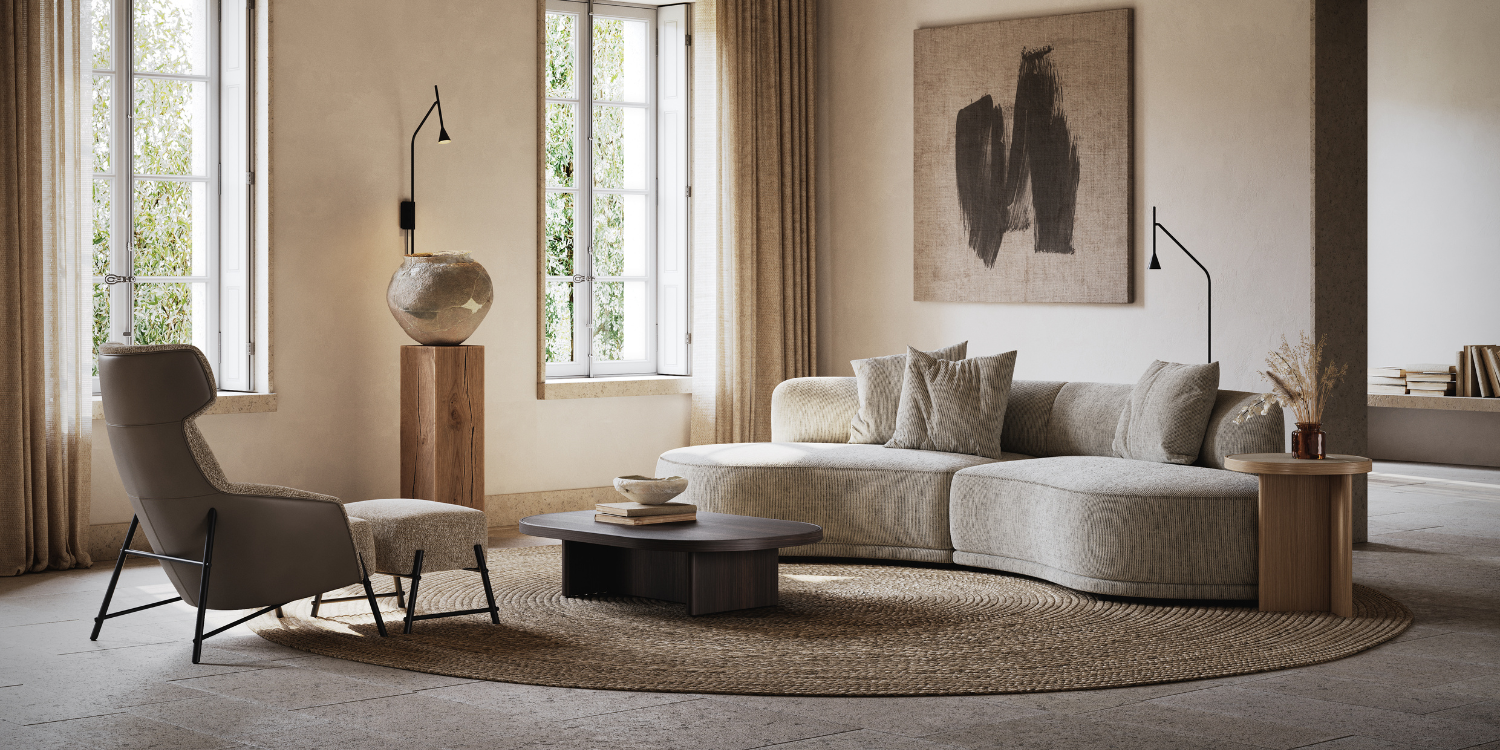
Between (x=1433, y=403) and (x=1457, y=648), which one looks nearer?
(x=1457, y=648)

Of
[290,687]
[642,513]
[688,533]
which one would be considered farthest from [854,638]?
[290,687]

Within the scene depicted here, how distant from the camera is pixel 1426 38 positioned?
9.31 m

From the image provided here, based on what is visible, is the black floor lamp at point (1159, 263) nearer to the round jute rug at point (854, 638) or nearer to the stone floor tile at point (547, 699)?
the round jute rug at point (854, 638)

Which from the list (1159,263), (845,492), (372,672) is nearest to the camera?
(372,672)

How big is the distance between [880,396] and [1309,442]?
6.57 feet

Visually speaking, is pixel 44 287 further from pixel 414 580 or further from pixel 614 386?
pixel 614 386

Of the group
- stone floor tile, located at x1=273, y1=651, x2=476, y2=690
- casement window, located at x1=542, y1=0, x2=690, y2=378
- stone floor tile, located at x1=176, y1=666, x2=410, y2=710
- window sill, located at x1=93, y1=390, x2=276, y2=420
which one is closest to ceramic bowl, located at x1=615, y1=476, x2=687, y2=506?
stone floor tile, located at x1=273, y1=651, x2=476, y2=690

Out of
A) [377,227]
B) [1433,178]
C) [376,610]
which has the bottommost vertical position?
[376,610]

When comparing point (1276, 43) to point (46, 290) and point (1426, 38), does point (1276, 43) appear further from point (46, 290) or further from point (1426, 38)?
point (46, 290)

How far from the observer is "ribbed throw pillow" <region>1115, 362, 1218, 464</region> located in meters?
5.48

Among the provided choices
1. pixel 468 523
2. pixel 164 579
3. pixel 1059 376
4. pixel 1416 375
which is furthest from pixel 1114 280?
pixel 164 579

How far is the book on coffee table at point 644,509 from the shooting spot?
4.89 meters

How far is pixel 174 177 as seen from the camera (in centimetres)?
632

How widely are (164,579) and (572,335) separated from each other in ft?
8.50
